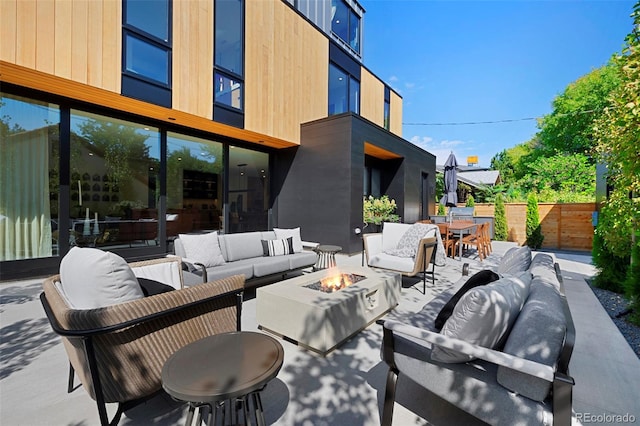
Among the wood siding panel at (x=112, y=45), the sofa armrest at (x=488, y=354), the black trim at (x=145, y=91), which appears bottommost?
the sofa armrest at (x=488, y=354)

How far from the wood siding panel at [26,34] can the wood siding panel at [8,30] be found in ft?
0.11

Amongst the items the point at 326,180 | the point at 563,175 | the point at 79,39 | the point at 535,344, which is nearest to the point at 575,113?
the point at 563,175

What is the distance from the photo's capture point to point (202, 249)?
3818 mm

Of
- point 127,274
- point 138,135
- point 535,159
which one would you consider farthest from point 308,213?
point 535,159

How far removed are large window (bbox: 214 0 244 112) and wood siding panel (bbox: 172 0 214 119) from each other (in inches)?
8.3

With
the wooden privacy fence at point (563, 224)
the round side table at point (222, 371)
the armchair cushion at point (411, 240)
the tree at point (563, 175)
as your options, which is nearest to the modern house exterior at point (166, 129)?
the armchair cushion at point (411, 240)

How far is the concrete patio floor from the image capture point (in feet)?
5.58

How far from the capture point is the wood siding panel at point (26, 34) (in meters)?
3.60

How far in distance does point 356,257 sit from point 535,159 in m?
23.4

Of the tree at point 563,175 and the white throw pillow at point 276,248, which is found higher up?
the tree at point 563,175

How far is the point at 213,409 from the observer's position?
4.11 feet

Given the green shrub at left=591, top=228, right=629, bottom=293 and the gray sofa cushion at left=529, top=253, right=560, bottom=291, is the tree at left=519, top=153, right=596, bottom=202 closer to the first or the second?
the green shrub at left=591, top=228, right=629, bottom=293

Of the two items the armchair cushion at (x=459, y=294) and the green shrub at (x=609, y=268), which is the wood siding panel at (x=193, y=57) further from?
the green shrub at (x=609, y=268)

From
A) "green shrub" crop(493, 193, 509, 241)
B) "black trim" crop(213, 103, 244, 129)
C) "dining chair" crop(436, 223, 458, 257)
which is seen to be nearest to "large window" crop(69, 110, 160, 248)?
"black trim" crop(213, 103, 244, 129)
